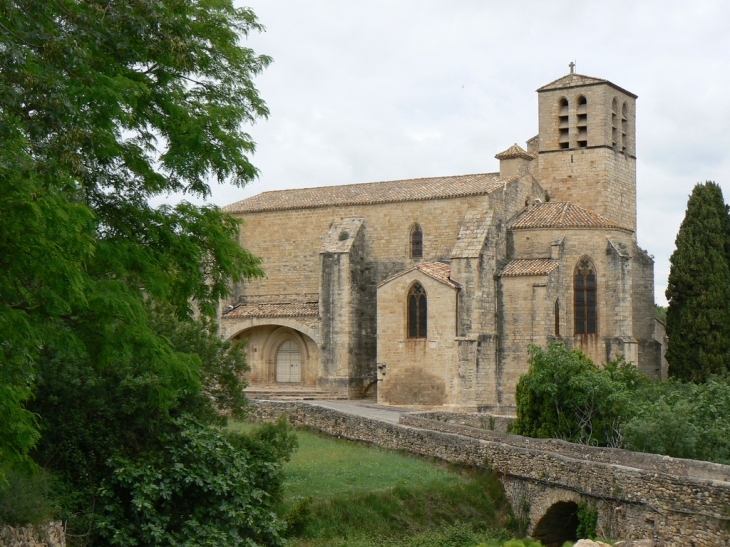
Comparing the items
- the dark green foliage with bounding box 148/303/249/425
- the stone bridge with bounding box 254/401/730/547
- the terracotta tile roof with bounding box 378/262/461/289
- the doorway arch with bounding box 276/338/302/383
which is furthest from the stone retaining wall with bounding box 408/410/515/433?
the dark green foliage with bounding box 148/303/249/425

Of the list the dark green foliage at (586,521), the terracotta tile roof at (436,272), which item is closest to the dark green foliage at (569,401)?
the dark green foliage at (586,521)

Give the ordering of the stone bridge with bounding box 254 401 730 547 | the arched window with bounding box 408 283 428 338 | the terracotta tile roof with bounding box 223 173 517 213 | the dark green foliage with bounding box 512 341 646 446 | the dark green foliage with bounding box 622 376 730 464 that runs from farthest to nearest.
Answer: the terracotta tile roof with bounding box 223 173 517 213 → the arched window with bounding box 408 283 428 338 → the dark green foliage with bounding box 512 341 646 446 → the dark green foliage with bounding box 622 376 730 464 → the stone bridge with bounding box 254 401 730 547

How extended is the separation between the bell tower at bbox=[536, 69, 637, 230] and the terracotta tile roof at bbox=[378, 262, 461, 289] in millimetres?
6685

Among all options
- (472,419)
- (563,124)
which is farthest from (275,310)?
(563,124)

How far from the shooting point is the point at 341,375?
4031 centimetres

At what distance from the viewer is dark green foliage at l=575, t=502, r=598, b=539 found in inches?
816

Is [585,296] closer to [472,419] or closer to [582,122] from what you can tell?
[472,419]

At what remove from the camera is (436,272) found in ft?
126

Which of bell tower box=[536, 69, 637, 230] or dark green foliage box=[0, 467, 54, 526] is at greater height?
bell tower box=[536, 69, 637, 230]

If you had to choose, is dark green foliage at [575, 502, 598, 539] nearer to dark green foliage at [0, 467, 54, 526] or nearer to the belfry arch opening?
the belfry arch opening

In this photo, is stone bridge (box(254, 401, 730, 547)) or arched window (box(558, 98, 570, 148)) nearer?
stone bridge (box(254, 401, 730, 547))

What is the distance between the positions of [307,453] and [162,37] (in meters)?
14.9

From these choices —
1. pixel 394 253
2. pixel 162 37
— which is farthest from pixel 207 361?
pixel 394 253

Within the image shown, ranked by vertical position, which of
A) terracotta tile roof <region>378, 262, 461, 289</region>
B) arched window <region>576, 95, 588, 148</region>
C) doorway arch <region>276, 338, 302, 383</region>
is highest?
arched window <region>576, 95, 588, 148</region>
